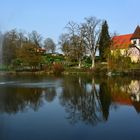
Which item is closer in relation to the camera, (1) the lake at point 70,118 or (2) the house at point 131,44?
(1) the lake at point 70,118

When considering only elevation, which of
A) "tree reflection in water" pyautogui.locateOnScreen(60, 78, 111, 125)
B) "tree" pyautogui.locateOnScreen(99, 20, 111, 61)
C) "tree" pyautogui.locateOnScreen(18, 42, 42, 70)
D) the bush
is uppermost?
"tree" pyautogui.locateOnScreen(99, 20, 111, 61)

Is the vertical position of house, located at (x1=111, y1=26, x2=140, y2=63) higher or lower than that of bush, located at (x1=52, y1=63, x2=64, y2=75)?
higher

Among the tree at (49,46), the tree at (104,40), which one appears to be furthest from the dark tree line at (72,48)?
the tree at (49,46)

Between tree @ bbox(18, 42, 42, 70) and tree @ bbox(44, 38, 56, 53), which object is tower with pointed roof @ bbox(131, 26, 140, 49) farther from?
tree @ bbox(44, 38, 56, 53)

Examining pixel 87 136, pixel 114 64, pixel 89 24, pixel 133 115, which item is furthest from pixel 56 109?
pixel 89 24

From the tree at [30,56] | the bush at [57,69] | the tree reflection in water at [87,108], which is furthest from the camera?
the tree at [30,56]

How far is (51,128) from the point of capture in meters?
16.1

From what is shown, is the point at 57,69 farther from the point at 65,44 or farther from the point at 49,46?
the point at 49,46

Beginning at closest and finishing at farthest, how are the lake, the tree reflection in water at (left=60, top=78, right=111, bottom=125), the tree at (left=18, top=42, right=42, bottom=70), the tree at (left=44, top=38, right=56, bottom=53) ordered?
the lake → the tree reflection in water at (left=60, top=78, right=111, bottom=125) → the tree at (left=18, top=42, right=42, bottom=70) → the tree at (left=44, top=38, right=56, bottom=53)

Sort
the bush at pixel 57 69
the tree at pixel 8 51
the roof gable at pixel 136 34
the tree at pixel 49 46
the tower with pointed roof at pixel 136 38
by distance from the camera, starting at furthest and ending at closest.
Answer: the tree at pixel 49 46, the roof gable at pixel 136 34, the tower with pointed roof at pixel 136 38, the tree at pixel 8 51, the bush at pixel 57 69

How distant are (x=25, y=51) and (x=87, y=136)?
63.9 metres

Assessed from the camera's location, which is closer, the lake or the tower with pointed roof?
the lake

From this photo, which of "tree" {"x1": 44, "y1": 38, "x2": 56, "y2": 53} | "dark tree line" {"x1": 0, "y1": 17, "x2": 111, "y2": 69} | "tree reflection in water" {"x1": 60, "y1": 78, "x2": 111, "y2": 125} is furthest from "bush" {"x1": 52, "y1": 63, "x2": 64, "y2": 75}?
"tree" {"x1": 44, "y1": 38, "x2": 56, "y2": 53}

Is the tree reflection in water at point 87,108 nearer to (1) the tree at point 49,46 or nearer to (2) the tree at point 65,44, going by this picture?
(2) the tree at point 65,44
